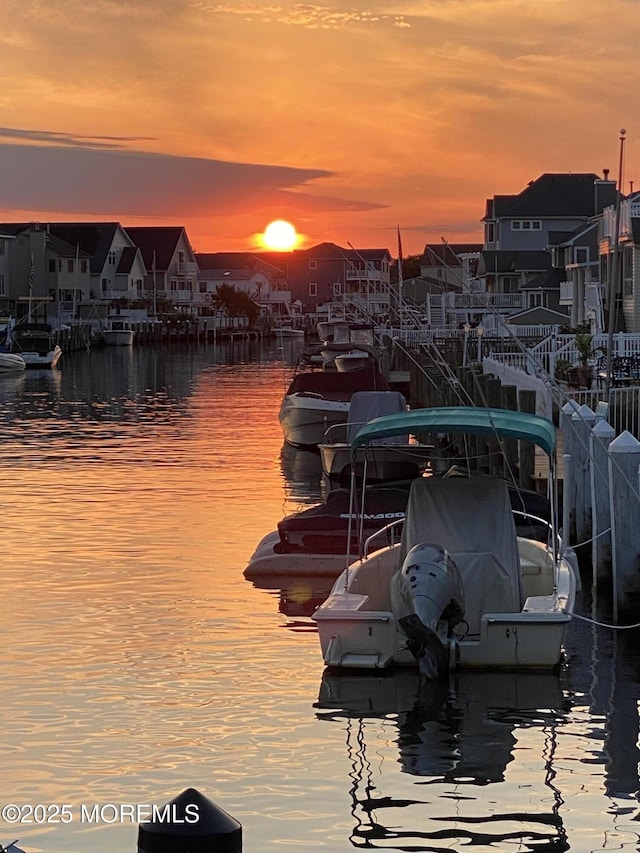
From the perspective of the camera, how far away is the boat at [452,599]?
15.5 meters

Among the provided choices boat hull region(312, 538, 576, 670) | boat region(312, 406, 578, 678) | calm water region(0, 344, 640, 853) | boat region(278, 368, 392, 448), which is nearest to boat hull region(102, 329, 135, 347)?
boat region(278, 368, 392, 448)

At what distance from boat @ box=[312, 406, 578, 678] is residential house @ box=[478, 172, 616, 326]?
9159 cm

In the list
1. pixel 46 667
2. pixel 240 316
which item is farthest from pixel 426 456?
pixel 240 316

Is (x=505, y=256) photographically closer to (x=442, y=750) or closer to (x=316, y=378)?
(x=316, y=378)

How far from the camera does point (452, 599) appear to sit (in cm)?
1554

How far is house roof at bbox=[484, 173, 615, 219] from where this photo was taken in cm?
12200


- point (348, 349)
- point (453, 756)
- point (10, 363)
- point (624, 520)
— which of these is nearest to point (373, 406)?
point (624, 520)

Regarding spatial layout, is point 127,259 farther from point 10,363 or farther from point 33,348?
point 10,363

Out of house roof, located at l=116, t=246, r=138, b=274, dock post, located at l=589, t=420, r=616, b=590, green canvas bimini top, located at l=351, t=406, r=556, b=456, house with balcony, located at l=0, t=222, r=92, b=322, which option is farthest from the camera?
house roof, located at l=116, t=246, r=138, b=274

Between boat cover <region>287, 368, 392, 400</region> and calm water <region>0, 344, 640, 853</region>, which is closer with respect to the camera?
calm water <region>0, 344, 640, 853</region>

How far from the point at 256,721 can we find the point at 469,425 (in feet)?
15.5

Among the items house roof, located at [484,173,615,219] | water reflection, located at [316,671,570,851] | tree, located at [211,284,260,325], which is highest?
house roof, located at [484,173,615,219]

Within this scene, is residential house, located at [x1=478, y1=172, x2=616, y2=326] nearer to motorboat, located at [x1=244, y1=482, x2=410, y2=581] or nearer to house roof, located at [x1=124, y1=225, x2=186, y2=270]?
house roof, located at [x1=124, y1=225, x2=186, y2=270]

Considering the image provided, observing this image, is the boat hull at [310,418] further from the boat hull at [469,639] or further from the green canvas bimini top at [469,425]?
the boat hull at [469,639]
